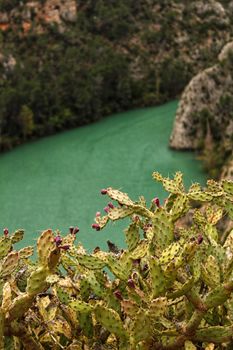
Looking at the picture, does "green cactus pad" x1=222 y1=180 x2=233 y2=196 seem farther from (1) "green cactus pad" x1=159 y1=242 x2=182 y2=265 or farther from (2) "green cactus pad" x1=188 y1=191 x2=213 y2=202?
(1) "green cactus pad" x1=159 y1=242 x2=182 y2=265

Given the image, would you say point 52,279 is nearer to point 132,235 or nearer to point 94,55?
point 132,235

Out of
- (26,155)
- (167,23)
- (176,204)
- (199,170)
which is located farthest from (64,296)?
(167,23)

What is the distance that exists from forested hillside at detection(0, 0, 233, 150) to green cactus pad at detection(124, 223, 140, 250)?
2287 inches

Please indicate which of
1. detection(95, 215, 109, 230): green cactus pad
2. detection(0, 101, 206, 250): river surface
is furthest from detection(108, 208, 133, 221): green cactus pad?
detection(0, 101, 206, 250): river surface

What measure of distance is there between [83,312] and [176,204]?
50.7 inches

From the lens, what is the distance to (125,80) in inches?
3162

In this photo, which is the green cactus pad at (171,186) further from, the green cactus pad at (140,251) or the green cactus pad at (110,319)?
the green cactus pad at (110,319)

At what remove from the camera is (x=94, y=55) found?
273ft

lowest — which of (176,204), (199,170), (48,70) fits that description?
(199,170)

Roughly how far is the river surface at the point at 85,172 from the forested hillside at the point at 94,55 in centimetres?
500

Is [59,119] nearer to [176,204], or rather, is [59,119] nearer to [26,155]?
[26,155]

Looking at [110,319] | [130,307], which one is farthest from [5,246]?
[130,307]

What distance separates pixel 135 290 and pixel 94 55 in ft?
264

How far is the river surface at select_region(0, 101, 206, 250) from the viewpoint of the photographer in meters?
38.5
